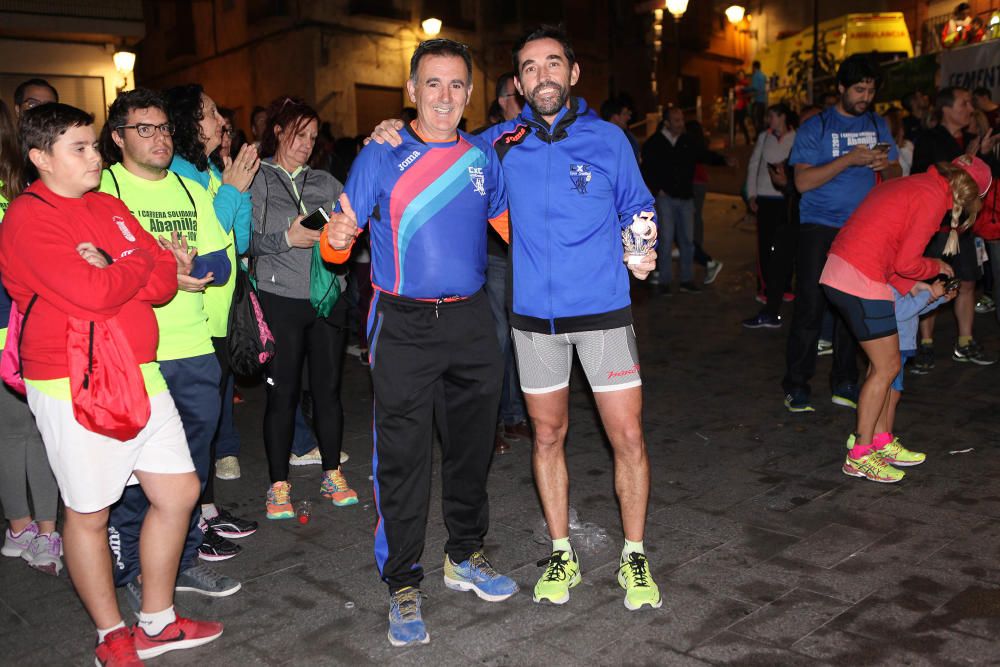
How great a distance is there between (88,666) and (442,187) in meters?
2.26

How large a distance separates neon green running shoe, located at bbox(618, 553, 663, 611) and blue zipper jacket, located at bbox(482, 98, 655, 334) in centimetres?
100

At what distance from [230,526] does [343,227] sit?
6.55 feet

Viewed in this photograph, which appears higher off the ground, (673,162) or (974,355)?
(673,162)

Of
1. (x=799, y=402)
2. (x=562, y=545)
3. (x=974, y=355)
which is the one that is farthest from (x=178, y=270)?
(x=974, y=355)

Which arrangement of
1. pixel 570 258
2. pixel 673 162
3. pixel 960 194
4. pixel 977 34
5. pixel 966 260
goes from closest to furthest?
pixel 570 258
pixel 960 194
pixel 966 260
pixel 673 162
pixel 977 34

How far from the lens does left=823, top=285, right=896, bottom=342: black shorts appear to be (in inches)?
210

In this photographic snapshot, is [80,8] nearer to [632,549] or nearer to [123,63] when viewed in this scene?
[123,63]

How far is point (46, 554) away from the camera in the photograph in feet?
14.7

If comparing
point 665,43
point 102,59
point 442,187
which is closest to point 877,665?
point 442,187

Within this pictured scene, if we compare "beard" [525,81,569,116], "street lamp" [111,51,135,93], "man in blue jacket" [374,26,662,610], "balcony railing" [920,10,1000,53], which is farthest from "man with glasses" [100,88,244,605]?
"street lamp" [111,51,135,93]

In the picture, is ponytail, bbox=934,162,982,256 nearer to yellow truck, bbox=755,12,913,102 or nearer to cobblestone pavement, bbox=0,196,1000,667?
cobblestone pavement, bbox=0,196,1000,667

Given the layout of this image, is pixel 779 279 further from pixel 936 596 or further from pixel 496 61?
pixel 496 61

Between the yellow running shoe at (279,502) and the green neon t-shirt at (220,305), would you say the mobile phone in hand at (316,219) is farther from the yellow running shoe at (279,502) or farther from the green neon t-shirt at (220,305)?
the yellow running shoe at (279,502)

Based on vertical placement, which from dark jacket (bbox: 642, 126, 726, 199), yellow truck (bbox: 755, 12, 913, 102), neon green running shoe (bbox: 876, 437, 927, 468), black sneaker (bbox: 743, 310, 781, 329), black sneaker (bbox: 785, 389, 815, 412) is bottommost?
neon green running shoe (bbox: 876, 437, 927, 468)
